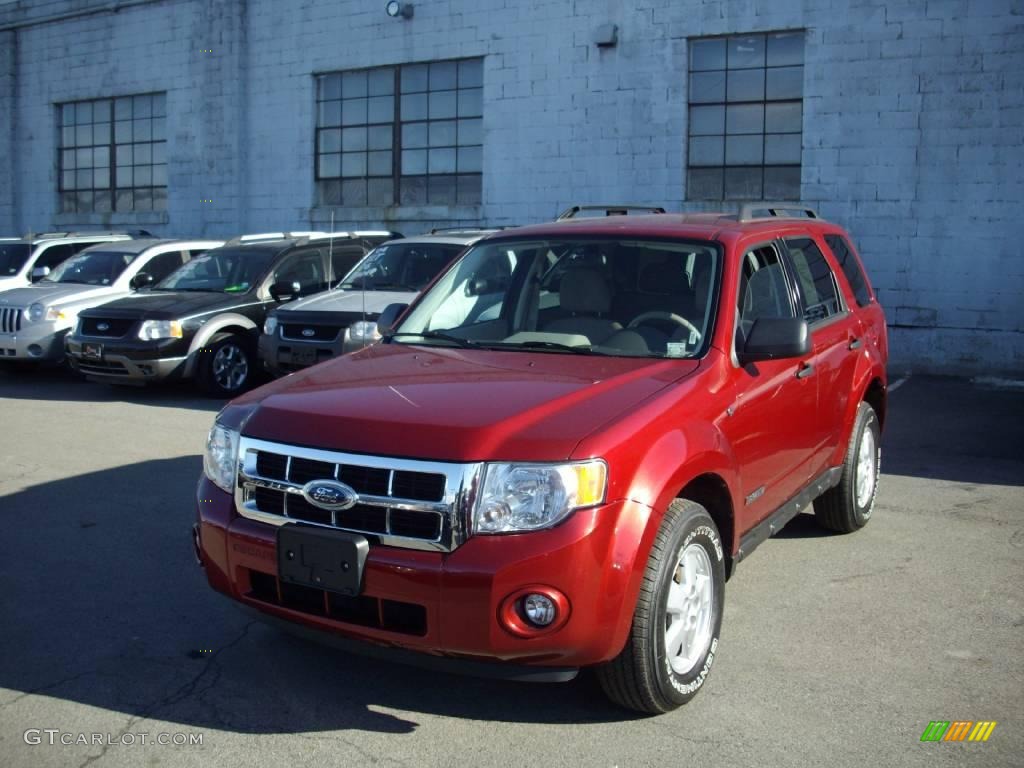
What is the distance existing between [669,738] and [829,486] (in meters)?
2.44

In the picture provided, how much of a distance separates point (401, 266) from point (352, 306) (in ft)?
3.11

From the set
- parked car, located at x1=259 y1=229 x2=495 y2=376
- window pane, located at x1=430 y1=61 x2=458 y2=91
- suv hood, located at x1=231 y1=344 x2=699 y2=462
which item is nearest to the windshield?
parked car, located at x1=259 y1=229 x2=495 y2=376

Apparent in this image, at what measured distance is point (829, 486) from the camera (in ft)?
19.3

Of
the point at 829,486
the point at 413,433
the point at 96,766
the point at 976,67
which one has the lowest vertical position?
the point at 96,766

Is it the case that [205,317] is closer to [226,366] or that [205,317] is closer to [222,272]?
[226,366]

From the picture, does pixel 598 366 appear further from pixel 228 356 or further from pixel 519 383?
pixel 228 356

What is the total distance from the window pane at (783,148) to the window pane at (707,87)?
0.92 meters

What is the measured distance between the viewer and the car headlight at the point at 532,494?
361 centimetres

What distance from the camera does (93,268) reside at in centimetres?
1399

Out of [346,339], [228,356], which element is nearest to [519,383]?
[346,339]

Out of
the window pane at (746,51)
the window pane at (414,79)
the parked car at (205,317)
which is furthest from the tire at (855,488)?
the window pane at (414,79)

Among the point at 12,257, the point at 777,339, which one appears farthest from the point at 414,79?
the point at 777,339

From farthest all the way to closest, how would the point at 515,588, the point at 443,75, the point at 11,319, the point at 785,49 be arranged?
1. the point at 443,75
2. the point at 785,49
3. the point at 11,319
4. the point at 515,588

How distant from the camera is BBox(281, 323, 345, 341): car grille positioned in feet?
36.0
